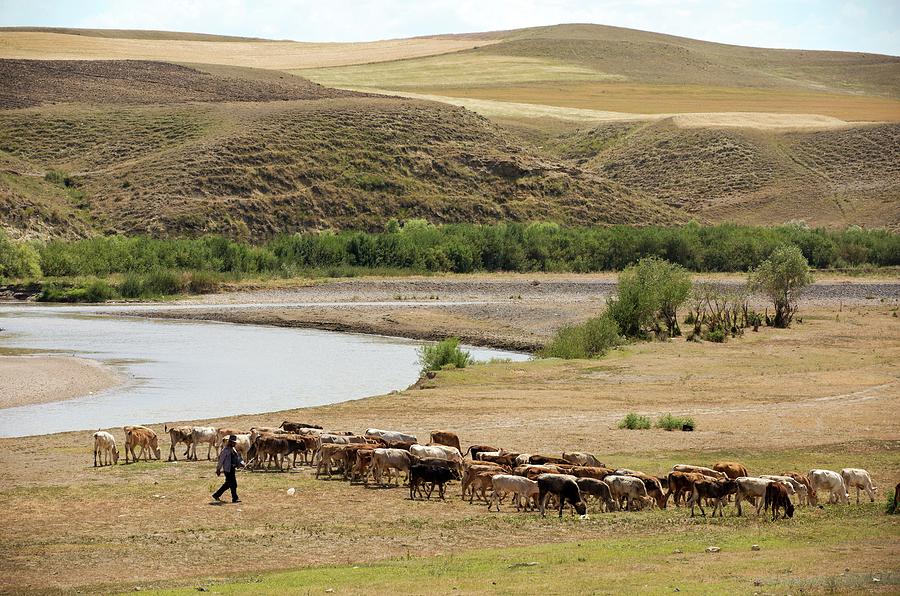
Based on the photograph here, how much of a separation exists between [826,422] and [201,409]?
17.8 meters

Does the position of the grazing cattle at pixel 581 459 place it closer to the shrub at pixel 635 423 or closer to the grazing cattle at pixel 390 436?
the grazing cattle at pixel 390 436

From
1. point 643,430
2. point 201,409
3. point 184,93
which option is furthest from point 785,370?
point 184,93

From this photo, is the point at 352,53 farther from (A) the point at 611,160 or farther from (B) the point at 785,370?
(B) the point at 785,370

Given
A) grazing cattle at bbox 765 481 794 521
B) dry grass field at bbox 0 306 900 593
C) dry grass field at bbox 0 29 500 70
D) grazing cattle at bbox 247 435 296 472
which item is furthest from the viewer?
dry grass field at bbox 0 29 500 70

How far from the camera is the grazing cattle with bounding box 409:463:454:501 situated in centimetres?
2280

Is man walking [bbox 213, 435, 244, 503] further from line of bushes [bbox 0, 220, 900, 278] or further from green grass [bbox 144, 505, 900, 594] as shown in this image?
line of bushes [bbox 0, 220, 900, 278]

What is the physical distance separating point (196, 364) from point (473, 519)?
94.0 ft

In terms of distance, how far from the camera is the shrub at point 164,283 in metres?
77.3

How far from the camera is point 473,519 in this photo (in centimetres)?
2105

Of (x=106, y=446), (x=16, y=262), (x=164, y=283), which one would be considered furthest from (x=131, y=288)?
(x=106, y=446)

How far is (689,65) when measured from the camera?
19962 centimetres

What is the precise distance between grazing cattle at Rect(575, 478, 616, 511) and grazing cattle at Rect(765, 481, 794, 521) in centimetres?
275

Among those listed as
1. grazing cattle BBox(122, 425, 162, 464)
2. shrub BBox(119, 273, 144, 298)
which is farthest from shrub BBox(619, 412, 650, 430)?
shrub BBox(119, 273, 144, 298)

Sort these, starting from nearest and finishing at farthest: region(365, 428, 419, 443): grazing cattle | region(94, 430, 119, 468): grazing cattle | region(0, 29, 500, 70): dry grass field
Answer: region(94, 430, 119, 468): grazing cattle → region(365, 428, 419, 443): grazing cattle → region(0, 29, 500, 70): dry grass field
